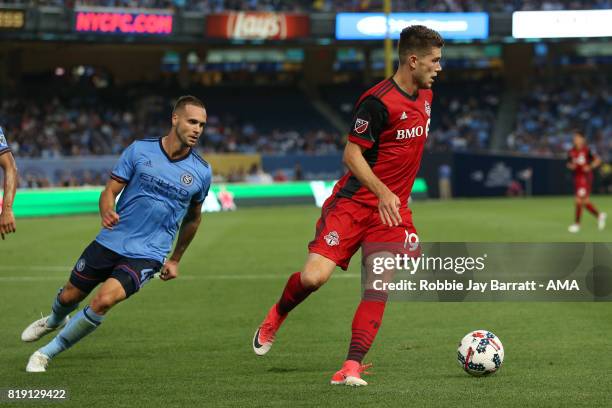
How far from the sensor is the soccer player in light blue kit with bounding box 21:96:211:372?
7.94 meters

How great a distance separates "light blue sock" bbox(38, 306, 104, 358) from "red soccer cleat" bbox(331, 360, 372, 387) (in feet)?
6.20

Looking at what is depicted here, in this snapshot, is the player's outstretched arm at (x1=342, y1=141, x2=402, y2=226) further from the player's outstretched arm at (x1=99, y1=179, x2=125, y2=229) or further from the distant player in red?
the distant player in red

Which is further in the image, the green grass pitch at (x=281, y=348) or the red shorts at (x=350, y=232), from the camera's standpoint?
the red shorts at (x=350, y=232)

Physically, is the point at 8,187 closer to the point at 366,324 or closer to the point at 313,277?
the point at 313,277

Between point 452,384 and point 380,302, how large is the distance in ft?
2.48

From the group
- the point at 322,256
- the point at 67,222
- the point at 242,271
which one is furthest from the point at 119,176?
the point at 67,222

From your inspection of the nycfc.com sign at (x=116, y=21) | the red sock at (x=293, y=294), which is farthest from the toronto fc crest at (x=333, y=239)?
the nycfc.com sign at (x=116, y=21)

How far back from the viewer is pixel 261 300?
12984 mm

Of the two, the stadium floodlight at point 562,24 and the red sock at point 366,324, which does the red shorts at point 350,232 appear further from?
the stadium floodlight at point 562,24

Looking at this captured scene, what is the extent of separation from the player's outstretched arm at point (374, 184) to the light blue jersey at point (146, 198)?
1.55 meters

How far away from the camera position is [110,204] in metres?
7.91

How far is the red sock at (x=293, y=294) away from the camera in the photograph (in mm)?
7674

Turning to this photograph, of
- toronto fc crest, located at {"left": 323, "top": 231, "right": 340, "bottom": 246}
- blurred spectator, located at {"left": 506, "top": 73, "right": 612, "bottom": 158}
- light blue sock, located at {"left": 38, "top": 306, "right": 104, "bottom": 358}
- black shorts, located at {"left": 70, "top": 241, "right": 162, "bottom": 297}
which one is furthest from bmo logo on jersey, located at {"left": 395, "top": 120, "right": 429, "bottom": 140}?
blurred spectator, located at {"left": 506, "top": 73, "right": 612, "bottom": 158}

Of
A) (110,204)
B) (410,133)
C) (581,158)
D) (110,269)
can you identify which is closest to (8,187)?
(110,204)
